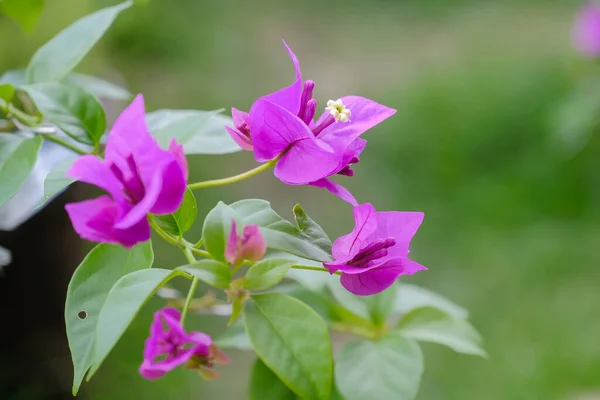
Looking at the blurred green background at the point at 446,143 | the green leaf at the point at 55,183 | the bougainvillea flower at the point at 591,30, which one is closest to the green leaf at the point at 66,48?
the green leaf at the point at 55,183

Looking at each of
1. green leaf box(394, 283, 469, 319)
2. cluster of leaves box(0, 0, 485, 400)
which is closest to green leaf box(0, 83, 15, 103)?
cluster of leaves box(0, 0, 485, 400)

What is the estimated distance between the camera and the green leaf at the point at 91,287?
1.05 feet

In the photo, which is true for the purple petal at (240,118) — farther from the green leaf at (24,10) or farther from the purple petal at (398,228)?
the green leaf at (24,10)

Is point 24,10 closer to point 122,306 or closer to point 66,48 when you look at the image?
point 66,48

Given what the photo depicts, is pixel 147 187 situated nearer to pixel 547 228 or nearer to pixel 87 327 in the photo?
pixel 87 327

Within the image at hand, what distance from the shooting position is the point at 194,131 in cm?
41

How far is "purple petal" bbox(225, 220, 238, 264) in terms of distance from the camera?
0.32 meters

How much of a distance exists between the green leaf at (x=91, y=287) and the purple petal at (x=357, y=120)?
118mm

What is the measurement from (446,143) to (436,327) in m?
1.32

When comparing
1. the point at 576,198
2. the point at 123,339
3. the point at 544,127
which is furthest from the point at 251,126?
the point at 544,127

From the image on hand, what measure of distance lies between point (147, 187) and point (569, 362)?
120 cm

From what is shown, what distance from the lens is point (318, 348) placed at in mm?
329

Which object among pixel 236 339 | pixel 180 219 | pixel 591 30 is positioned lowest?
pixel 236 339

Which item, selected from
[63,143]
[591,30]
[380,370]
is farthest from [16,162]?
[591,30]
